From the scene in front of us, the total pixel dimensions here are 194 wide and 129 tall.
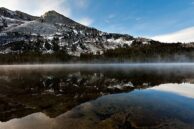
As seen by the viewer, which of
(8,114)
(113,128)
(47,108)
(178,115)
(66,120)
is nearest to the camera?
(113,128)

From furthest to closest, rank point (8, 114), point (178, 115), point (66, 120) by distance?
point (8, 114), point (178, 115), point (66, 120)

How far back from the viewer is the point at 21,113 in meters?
26.4

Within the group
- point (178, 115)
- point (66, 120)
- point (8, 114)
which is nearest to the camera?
point (66, 120)

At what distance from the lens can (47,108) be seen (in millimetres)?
28922

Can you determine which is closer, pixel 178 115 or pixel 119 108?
pixel 178 115

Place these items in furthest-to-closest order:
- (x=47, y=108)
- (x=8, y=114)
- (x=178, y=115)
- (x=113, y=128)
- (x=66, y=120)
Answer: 1. (x=47, y=108)
2. (x=8, y=114)
3. (x=178, y=115)
4. (x=66, y=120)
5. (x=113, y=128)

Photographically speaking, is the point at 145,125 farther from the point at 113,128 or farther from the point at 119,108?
the point at 119,108

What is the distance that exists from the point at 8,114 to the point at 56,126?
7.95m

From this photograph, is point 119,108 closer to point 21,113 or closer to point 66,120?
point 66,120

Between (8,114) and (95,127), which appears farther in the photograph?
(8,114)

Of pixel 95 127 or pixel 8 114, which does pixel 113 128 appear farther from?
pixel 8 114

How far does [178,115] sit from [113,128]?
7443mm

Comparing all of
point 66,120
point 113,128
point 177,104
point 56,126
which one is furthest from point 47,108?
point 177,104

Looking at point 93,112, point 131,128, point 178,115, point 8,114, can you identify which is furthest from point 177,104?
point 8,114
